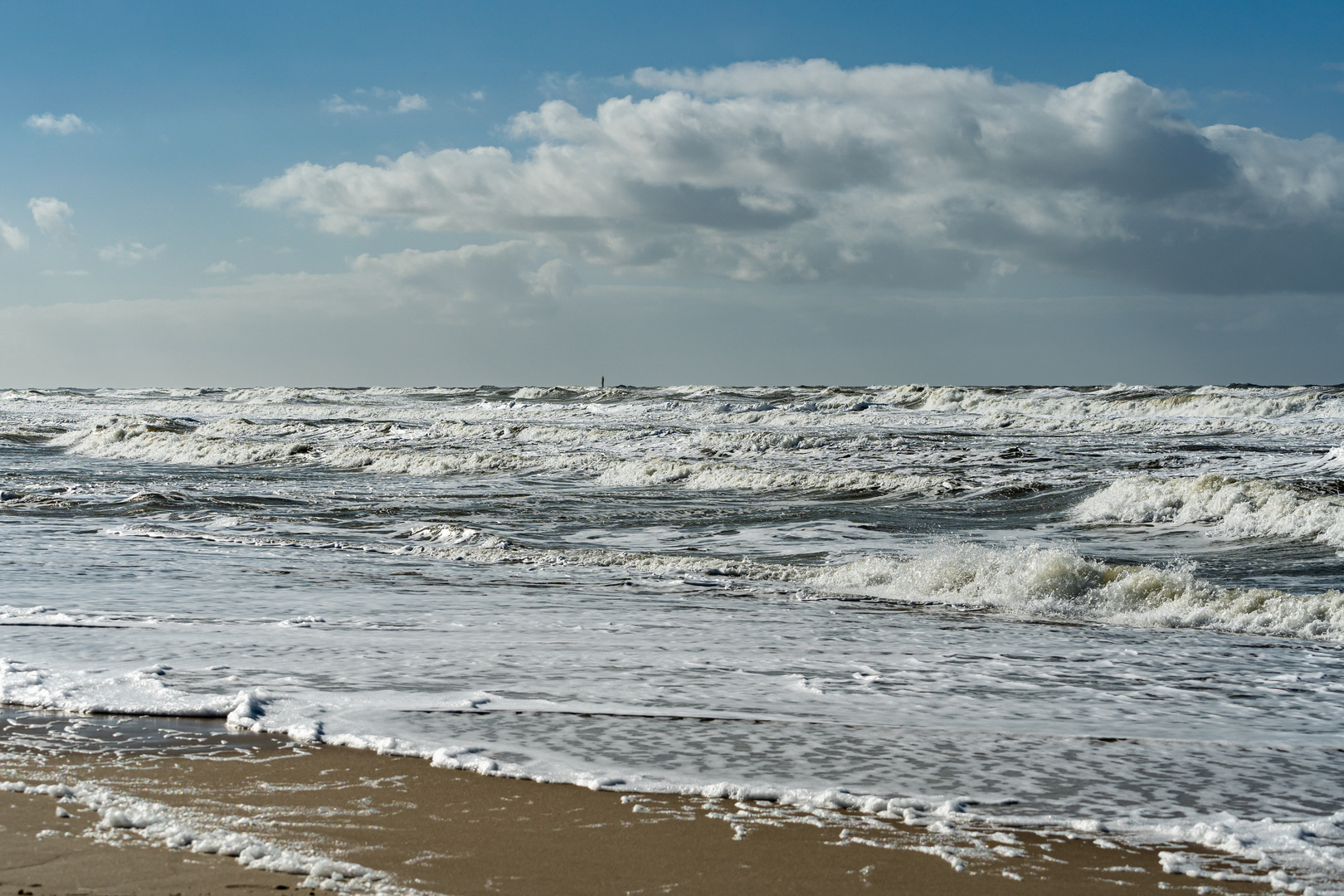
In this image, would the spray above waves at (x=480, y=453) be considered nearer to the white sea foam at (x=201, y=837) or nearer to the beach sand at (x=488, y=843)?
the beach sand at (x=488, y=843)

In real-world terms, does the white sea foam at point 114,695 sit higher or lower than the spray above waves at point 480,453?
lower

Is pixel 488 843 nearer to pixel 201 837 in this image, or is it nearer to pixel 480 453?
pixel 201 837

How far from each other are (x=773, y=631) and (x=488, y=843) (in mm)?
4199

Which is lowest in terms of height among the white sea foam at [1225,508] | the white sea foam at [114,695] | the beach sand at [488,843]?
the white sea foam at [114,695]

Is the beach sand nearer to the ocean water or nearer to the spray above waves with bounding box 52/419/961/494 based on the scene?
the ocean water

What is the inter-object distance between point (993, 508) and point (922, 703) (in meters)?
11.1

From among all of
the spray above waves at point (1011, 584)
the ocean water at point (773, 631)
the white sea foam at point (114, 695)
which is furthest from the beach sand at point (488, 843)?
the spray above waves at point (1011, 584)

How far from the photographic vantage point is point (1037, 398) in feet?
160

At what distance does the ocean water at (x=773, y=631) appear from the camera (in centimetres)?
427

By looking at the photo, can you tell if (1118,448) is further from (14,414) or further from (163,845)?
(14,414)

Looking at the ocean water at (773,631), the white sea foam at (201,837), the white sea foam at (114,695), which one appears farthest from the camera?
the white sea foam at (114,695)

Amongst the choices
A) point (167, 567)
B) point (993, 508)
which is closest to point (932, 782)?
point (167, 567)

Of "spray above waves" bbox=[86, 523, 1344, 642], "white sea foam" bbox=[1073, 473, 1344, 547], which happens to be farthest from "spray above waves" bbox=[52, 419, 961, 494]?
"spray above waves" bbox=[86, 523, 1344, 642]

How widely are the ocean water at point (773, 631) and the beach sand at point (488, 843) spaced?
225mm
